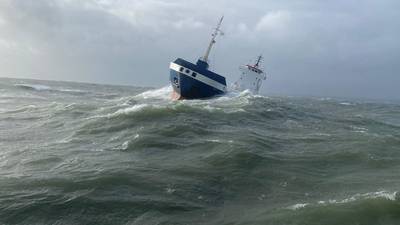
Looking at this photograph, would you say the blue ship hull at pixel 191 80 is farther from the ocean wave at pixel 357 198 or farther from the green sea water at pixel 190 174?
the ocean wave at pixel 357 198

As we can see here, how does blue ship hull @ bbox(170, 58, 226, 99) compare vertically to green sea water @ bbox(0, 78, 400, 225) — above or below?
above

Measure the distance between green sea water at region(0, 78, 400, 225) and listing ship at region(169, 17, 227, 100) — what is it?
2403cm

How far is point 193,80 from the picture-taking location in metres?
56.8

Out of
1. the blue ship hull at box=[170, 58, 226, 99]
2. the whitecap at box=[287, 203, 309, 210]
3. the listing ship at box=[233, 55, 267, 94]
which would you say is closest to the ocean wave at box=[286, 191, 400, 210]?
→ the whitecap at box=[287, 203, 309, 210]

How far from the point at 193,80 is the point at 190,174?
1544 inches

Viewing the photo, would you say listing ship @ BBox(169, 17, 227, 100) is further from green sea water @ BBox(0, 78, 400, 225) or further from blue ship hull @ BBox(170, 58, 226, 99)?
green sea water @ BBox(0, 78, 400, 225)

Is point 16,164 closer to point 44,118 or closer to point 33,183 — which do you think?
point 33,183

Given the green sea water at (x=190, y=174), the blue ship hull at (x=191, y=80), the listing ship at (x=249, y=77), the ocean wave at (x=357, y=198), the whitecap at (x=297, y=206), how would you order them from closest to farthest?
the green sea water at (x=190, y=174) < the whitecap at (x=297, y=206) < the ocean wave at (x=357, y=198) < the blue ship hull at (x=191, y=80) < the listing ship at (x=249, y=77)

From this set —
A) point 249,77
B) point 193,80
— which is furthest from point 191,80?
point 249,77

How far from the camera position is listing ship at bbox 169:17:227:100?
56.2 metres

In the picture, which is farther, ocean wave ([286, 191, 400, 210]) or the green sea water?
ocean wave ([286, 191, 400, 210])

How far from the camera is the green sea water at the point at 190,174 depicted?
13656mm

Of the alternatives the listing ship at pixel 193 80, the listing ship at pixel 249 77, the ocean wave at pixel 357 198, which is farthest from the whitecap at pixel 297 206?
the listing ship at pixel 249 77

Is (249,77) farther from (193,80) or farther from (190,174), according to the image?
(190,174)
